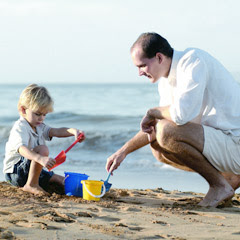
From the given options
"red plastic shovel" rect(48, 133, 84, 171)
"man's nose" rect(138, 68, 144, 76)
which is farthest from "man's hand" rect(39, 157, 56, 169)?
"man's nose" rect(138, 68, 144, 76)

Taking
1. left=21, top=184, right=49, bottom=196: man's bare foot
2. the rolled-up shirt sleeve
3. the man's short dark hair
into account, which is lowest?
left=21, top=184, right=49, bottom=196: man's bare foot

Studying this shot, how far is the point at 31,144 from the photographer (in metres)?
4.36

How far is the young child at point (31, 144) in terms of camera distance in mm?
4227

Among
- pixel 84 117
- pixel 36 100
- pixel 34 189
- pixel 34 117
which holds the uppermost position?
pixel 36 100

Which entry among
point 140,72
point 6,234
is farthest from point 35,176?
point 6,234

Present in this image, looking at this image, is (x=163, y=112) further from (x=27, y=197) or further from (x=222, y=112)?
(x=27, y=197)

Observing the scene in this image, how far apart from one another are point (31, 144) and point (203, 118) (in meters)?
1.47

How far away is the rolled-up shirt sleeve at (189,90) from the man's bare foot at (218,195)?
59cm

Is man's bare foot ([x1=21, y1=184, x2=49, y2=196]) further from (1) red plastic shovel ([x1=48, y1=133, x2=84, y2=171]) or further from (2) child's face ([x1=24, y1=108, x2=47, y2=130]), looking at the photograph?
(2) child's face ([x1=24, y1=108, x2=47, y2=130])

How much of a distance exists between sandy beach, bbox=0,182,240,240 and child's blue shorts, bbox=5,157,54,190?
0.09 meters

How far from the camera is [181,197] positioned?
14.5 feet

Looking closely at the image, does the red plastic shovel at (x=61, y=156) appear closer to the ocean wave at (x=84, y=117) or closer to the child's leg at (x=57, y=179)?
the child's leg at (x=57, y=179)

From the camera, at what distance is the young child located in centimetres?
423

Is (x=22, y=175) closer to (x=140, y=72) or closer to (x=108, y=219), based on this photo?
(x=108, y=219)
